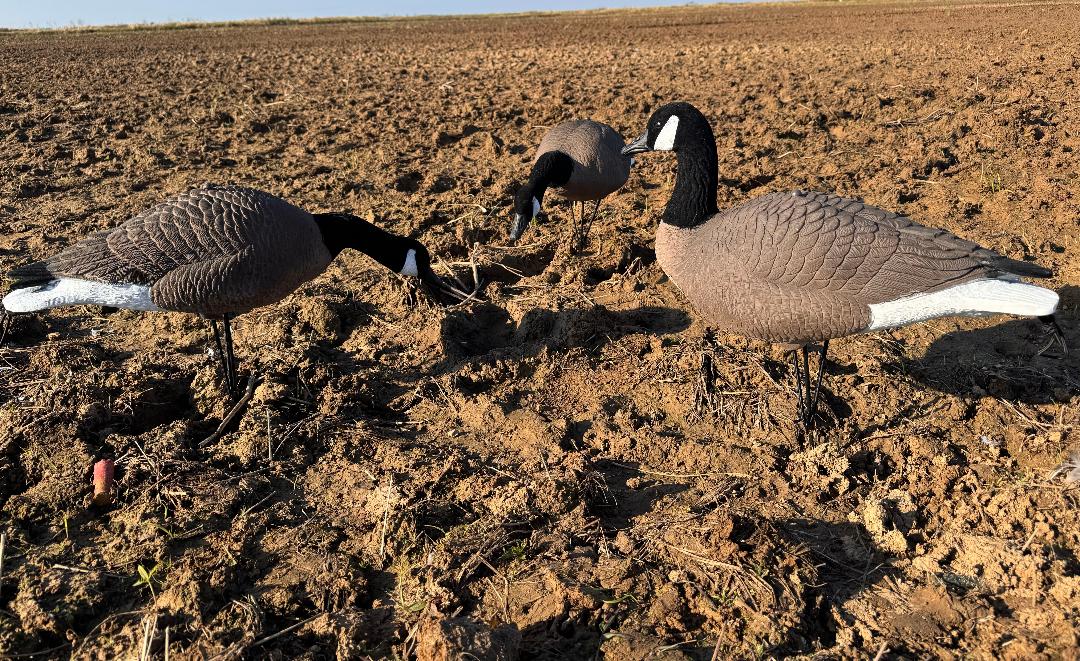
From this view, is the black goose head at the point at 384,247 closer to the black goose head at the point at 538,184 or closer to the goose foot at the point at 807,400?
the black goose head at the point at 538,184

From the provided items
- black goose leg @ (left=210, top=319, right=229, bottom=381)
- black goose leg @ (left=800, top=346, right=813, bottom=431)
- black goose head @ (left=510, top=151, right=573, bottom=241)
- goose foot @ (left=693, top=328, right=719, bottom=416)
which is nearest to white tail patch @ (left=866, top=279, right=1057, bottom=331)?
black goose leg @ (left=800, top=346, right=813, bottom=431)

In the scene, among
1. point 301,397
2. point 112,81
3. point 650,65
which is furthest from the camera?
point 650,65

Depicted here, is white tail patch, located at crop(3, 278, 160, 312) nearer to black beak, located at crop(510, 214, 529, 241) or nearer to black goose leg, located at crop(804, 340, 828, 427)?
black beak, located at crop(510, 214, 529, 241)

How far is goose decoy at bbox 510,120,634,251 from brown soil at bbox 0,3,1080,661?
34cm

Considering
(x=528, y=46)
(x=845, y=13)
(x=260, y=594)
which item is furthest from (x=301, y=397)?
(x=845, y=13)

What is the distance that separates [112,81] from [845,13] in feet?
79.4

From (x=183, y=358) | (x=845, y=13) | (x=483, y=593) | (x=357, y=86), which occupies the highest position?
(x=845, y=13)

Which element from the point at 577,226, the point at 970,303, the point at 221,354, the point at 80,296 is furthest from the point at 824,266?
the point at 80,296

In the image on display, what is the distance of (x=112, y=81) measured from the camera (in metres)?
14.0

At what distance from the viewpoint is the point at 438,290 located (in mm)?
5750

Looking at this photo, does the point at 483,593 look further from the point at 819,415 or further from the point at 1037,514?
the point at 1037,514

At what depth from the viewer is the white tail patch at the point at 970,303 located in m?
A: 3.55

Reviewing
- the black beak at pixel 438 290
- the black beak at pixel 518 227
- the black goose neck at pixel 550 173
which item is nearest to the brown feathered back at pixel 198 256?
the black beak at pixel 438 290

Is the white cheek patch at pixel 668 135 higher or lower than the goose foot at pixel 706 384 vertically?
higher
